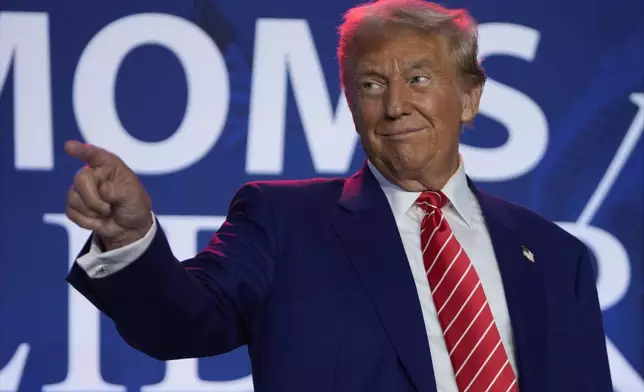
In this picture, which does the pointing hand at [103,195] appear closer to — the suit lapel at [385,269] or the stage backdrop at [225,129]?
the suit lapel at [385,269]

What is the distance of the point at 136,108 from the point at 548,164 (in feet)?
3.85

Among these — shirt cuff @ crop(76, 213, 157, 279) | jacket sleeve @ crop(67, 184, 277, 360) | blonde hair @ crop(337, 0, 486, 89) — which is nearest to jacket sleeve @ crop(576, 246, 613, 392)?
blonde hair @ crop(337, 0, 486, 89)

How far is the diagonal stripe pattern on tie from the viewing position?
1496 mm

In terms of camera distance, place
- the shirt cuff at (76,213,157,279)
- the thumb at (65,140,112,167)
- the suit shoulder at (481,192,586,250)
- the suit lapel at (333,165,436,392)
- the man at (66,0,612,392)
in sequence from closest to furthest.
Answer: the thumb at (65,140,112,167), the shirt cuff at (76,213,157,279), the man at (66,0,612,392), the suit lapel at (333,165,436,392), the suit shoulder at (481,192,586,250)

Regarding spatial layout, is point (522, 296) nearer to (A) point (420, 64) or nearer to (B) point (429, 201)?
(B) point (429, 201)

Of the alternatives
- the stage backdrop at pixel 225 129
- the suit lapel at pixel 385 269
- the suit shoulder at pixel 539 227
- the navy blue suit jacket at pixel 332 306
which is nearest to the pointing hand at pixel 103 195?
the navy blue suit jacket at pixel 332 306

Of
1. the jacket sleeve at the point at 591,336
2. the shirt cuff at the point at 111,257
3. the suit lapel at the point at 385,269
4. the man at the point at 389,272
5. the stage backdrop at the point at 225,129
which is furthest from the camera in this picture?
the stage backdrop at the point at 225,129

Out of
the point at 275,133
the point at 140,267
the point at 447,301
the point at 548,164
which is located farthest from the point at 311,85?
the point at 140,267

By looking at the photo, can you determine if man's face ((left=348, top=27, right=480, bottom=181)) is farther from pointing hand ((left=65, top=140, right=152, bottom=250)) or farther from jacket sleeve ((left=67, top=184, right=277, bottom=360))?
pointing hand ((left=65, top=140, right=152, bottom=250))

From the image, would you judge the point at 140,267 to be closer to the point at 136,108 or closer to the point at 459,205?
the point at 459,205

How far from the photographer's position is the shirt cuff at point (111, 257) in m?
1.19

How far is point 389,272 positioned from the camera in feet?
4.99

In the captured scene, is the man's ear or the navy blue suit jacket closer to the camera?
the navy blue suit jacket

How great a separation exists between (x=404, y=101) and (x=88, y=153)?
2.31ft
